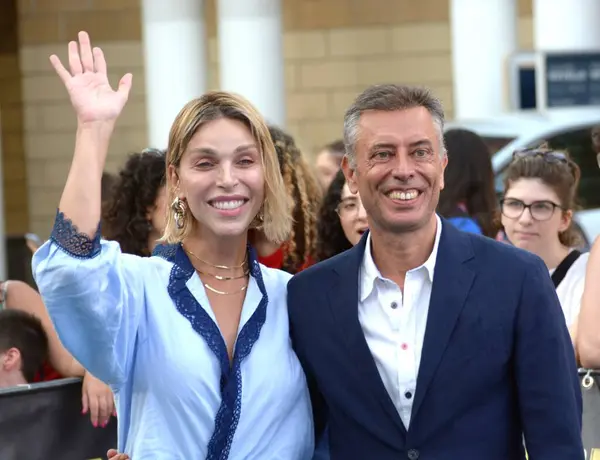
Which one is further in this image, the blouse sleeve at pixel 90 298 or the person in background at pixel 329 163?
the person in background at pixel 329 163

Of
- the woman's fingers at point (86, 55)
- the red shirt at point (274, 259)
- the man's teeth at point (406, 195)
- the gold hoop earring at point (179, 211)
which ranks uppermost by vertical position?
the woman's fingers at point (86, 55)

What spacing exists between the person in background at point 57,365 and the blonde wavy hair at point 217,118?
57 centimetres

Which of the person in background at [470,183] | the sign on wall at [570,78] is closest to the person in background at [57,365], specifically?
the person in background at [470,183]

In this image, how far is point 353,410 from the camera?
359cm

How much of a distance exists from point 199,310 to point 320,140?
14186 mm

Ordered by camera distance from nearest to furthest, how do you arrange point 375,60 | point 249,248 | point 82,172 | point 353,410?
point 82,172
point 353,410
point 249,248
point 375,60

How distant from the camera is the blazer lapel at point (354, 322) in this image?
3.54 meters

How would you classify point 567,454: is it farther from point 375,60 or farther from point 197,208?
point 375,60

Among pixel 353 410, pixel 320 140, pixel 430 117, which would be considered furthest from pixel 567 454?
pixel 320 140

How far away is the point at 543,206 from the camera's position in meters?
6.18

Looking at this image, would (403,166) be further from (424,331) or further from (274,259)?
(274,259)

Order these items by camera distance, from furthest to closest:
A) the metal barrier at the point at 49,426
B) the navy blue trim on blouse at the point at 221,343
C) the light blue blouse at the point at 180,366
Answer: the metal barrier at the point at 49,426 < the navy blue trim on blouse at the point at 221,343 < the light blue blouse at the point at 180,366

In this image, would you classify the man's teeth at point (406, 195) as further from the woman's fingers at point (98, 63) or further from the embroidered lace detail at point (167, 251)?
the woman's fingers at point (98, 63)

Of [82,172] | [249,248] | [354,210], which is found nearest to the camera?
[82,172]
